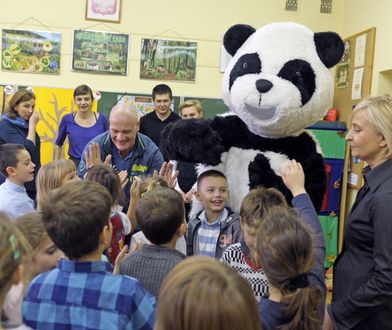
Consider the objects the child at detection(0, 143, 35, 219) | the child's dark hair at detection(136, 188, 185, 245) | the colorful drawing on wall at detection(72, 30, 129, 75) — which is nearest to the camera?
the child's dark hair at detection(136, 188, 185, 245)

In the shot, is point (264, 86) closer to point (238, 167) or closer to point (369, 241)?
point (238, 167)

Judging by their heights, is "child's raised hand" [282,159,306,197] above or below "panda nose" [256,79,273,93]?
below

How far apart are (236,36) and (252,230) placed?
1027mm

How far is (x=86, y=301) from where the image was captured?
4.01 feet

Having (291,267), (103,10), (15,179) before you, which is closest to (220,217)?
(291,267)

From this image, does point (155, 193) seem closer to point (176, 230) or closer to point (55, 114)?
point (176, 230)

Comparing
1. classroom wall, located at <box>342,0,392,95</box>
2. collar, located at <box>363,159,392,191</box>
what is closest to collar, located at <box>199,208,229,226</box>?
collar, located at <box>363,159,392,191</box>

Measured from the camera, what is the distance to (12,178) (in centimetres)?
255

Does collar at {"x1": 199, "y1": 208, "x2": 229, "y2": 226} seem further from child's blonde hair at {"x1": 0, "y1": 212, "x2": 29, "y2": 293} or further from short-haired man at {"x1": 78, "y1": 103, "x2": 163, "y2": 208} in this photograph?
child's blonde hair at {"x1": 0, "y1": 212, "x2": 29, "y2": 293}

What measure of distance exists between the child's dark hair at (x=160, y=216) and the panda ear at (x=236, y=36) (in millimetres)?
852

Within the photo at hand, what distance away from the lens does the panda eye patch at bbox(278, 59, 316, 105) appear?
79.7 inches

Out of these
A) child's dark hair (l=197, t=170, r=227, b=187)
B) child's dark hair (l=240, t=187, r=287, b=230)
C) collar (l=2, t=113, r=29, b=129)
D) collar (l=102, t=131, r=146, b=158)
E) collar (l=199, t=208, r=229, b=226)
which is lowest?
collar (l=199, t=208, r=229, b=226)

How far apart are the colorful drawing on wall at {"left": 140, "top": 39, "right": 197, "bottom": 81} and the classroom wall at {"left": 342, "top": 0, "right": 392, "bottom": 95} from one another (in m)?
1.67

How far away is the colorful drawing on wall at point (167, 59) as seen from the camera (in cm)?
495
